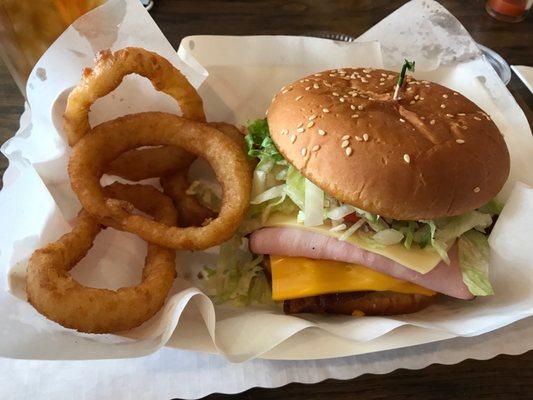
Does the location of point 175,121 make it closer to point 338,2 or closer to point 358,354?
point 358,354

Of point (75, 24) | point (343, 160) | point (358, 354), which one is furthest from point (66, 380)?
point (75, 24)

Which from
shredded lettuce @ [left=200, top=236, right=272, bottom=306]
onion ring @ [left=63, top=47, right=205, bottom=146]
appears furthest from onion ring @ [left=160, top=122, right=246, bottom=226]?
onion ring @ [left=63, top=47, right=205, bottom=146]

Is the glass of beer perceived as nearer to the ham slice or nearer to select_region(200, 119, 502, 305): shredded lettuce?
select_region(200, 119, 502, 305): shredded lettuce

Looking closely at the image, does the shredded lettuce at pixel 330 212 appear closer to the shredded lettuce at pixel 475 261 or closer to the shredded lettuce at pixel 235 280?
the shredded lettuce at pixel 475 261

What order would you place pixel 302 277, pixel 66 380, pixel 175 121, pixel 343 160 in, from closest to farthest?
pixel 66 380, pixel 343 160, pixel 302 277, pixel 175 121

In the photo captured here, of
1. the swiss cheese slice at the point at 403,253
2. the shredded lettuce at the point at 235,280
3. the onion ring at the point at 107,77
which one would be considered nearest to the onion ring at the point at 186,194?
the shredded lettuce at the point at 235,280

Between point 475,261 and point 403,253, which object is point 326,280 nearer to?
point 403,253
